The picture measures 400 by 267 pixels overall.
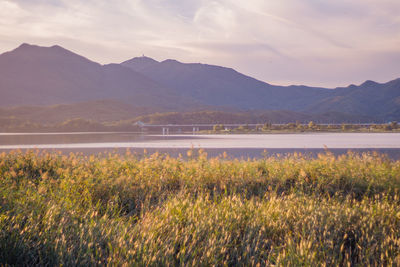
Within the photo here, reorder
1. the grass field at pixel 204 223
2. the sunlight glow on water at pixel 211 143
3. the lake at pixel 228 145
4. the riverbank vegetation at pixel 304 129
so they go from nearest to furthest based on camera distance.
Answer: the grass field at pixel 204 223 < the lake at pixel 228 145 < the sunlight glow on water at pixel 211 143 < the riverbank vegetation at pixel 304 129

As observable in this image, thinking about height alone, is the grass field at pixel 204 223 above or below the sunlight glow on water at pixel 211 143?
above

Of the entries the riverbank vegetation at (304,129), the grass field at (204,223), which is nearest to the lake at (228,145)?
the grass field at (204,223)

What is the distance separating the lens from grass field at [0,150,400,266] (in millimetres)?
4215

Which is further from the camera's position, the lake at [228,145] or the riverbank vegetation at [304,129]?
the riverbank vegetation at [304,129]

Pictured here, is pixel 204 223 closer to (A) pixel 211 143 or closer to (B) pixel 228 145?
(B) pixel 228 145

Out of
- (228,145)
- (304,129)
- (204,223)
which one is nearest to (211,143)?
(228,145)

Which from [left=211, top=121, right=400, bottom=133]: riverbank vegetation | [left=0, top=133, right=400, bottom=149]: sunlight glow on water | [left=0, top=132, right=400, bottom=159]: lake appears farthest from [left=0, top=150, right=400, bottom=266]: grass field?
[left=211, top=121, right=400, bottom=133]: riverbank vegetation

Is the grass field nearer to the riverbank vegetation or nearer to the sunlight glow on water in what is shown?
the sunlight glow on water

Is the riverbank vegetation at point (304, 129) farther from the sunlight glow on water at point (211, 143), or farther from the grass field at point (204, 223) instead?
the grass field at point (204, 223)

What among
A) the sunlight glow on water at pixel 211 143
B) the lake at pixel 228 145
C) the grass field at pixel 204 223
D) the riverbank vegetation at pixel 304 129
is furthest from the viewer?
the riverbank vegetation at pixel 304 129

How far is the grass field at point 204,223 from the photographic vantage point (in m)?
4.21

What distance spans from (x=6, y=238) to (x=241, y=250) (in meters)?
3.13

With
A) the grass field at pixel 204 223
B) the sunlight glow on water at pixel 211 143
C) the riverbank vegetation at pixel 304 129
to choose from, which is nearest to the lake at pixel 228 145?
the sunlight glow on water at pixel 211 143

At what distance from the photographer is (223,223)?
5.19 metres
